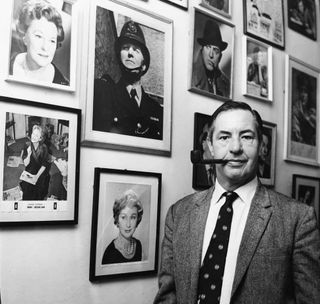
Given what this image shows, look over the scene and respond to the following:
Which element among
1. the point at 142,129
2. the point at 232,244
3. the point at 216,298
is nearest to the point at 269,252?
the point at 232,244

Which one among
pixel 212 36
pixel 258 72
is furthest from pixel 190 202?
pixel 258 72

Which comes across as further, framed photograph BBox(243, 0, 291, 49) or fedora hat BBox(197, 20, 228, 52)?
framed photograph BBox(243, 0, 291, 49)

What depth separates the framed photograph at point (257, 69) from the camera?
208cm

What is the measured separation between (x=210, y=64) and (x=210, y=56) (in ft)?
0.12

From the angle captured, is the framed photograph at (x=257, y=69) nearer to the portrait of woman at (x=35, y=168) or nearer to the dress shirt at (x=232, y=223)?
the dress shirt at (x=232, y=223)

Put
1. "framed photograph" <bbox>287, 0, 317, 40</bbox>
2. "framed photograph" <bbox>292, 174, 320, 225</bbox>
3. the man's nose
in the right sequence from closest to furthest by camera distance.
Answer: the man's nose
"framed photograph" <bbox>292, 174, 320, 225</bbox>
"framed photograph" <bbox>287, 0, 317, 40</bbox>

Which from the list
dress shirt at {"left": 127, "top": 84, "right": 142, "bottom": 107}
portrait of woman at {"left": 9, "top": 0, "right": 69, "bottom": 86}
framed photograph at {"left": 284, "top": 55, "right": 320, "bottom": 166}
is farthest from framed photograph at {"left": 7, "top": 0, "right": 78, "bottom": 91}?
framed photograph at {"left": 284, "top": 55, "right": 320, "bottom": 166}

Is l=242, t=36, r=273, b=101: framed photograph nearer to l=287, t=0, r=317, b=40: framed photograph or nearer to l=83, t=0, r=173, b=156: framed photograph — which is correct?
l=287, t=0, r=317, b=40: framed photograph

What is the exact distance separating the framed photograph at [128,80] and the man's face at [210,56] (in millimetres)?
214

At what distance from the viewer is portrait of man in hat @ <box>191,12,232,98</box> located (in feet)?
6.12

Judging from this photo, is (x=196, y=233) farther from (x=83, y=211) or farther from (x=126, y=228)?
(x=83, y=211)

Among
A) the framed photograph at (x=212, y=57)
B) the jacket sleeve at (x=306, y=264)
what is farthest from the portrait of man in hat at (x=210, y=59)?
the jacket sleeve at (x=306, y=264)

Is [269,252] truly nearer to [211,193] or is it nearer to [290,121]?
[211,193]

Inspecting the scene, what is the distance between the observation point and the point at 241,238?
137 centimetres
